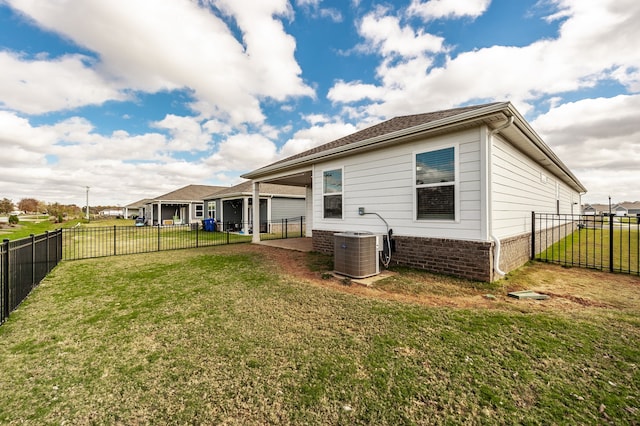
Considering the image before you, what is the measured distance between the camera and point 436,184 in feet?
17.7

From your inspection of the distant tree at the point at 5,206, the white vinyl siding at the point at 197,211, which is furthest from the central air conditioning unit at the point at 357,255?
the distant tree at the point at 5,206

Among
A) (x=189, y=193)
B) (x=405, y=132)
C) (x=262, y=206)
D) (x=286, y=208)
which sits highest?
(x=189, y=193)

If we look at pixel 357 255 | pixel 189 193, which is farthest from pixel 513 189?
pixel 189 193

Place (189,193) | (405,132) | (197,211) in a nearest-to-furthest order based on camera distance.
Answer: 1. (405,132)
2. (197,211)
3. (189,193)

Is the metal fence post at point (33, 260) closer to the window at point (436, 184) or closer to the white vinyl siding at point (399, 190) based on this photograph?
the white vinyl siding at point (399, 190)

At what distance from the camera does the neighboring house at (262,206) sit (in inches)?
688

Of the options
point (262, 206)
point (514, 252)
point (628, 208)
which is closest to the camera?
point (514, 252)

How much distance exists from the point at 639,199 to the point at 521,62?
9887 centimetres

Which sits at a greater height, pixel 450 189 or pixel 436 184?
pixel 436 184

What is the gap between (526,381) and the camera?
208cm

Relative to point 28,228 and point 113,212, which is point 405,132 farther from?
point 113,212

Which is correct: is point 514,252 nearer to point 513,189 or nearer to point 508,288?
point 513,189

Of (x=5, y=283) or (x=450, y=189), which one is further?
(x=450, y=189)

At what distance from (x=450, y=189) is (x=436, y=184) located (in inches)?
11.9
